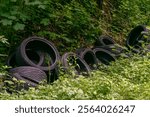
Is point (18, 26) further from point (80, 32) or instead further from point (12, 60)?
point (80, 32)

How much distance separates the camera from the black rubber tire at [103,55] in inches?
344

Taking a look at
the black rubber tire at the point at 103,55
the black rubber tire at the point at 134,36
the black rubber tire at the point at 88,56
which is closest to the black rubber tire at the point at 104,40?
the black rubber tire at the point at 134,36

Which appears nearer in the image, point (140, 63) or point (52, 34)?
point (140, 63)

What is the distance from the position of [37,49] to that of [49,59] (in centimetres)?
41

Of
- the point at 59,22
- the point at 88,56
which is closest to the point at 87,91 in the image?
the point at 88,56

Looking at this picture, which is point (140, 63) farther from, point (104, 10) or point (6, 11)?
point (104, 10)

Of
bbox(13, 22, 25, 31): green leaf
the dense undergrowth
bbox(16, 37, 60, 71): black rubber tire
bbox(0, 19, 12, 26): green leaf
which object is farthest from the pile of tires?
the dense undergrowth

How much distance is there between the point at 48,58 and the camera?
7.52 meters

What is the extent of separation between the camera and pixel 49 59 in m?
7.50

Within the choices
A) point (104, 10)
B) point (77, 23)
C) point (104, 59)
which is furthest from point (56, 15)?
point (104, 10)

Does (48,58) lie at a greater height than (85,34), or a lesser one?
lesser

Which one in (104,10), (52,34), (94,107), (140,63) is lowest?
(94,107)

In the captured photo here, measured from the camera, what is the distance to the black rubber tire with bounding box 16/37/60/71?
7078 mm

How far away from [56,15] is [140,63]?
9.66 ft
